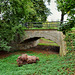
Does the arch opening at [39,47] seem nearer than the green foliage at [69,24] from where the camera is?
No

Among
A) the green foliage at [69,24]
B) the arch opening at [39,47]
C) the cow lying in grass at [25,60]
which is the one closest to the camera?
the green foliage at [69,24]

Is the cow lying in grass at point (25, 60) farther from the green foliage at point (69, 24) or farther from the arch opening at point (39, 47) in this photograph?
the arch opening at point (39, 47)

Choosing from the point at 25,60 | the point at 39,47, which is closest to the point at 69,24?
the point at 25,60

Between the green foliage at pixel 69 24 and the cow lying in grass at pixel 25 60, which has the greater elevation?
the green foliage at pixel 69 24

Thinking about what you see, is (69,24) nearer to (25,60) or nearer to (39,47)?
(25,60)

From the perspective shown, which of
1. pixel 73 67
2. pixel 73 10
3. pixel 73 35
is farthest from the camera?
pixel 73 35

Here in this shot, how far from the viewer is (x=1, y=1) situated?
8.45m

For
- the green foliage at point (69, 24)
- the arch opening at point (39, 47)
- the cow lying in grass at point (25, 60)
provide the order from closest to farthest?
the green foliage at point (69, 24) → the cow lying in grass at point (25, 60) → the arch opening at point (39, 47)

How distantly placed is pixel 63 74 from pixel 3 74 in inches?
140

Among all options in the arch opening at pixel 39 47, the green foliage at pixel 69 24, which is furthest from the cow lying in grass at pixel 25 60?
the arch opening at pixel 39 47

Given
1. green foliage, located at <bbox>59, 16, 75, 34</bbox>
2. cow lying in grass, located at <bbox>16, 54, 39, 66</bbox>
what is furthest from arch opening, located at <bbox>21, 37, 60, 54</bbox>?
green foliage, located at <bbox>59, 16, 75, 34</bbox>

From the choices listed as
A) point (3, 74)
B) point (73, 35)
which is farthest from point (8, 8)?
point (73, 35)

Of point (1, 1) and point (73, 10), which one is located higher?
point (1, 1)

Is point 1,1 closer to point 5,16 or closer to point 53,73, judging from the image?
point 5,16
